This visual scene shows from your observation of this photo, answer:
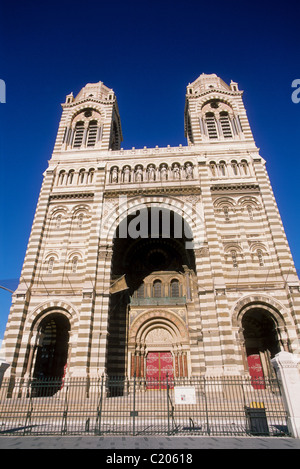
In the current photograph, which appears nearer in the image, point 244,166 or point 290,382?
point 290,382

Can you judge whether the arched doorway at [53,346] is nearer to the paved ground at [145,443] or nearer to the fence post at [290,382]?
the paved ground at [145,443]

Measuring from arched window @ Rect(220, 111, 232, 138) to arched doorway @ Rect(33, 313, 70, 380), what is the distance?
1997 centimetres

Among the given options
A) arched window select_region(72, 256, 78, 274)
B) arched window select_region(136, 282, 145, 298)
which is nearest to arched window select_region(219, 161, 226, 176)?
arched window select_region(136, 282, 145, 298)

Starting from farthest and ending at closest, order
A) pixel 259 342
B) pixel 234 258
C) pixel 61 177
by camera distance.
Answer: pixel 61 177 → pixel 234 258 → pixel 259 342

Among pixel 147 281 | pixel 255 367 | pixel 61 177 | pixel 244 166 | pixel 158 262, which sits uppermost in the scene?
pixel 61 177

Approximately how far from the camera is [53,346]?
59.0 ft

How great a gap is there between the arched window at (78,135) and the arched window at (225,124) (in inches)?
514

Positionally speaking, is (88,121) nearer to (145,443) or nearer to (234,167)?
(234,167)

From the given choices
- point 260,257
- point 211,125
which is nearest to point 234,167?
point 211,125

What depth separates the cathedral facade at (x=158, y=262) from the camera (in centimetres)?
1546

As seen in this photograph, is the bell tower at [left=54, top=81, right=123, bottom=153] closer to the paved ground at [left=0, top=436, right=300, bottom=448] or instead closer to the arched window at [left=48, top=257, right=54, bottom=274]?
the arched window at [left=48, top=257, right=54, bottom=274]

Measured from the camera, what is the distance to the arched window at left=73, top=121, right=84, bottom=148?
24250 millimetres

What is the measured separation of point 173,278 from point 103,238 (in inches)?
282

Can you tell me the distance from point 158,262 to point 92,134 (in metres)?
13.5
